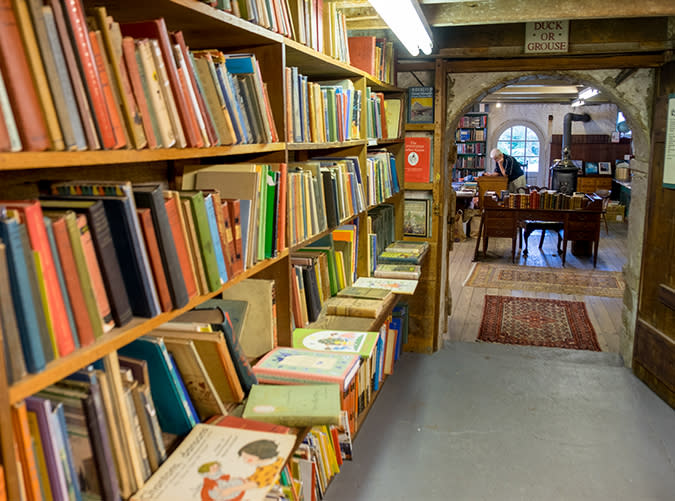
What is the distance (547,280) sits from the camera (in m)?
6.93

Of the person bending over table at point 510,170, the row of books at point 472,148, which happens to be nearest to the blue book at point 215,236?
the person bending over table at point 510,170

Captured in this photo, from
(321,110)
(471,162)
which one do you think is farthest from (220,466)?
(471,162)

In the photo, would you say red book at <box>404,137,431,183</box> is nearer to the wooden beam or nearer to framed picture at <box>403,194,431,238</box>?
framed picture at <box>403,194,431,238</box>

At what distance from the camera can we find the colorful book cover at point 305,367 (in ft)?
6.15

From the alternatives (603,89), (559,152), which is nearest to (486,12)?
(603,89)

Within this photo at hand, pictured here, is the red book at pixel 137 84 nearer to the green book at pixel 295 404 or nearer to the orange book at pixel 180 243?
the orange book at pixel 180 243

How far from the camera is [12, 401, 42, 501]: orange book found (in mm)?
941

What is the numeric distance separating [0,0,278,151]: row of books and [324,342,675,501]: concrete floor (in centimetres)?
200

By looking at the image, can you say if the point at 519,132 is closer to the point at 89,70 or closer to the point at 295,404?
the point at 295,404

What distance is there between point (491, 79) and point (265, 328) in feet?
9.82

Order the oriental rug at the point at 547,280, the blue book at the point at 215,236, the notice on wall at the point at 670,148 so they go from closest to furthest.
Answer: the blue book at the point at 215,236
the notice on wall at the point at 670,148
the oriental rug at the point at 547,280

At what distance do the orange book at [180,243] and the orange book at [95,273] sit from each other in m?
0.23

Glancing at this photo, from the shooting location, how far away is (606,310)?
18.8 ft

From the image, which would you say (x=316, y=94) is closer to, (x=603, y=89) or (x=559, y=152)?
(x=603, y=89)
